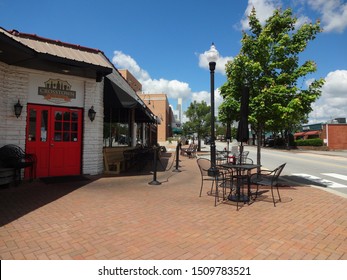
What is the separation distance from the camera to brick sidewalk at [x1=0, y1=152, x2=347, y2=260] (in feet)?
11.6

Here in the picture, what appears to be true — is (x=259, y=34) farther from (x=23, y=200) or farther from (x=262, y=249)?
(x=23, y=200)

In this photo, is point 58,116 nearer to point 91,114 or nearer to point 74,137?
point 74,137

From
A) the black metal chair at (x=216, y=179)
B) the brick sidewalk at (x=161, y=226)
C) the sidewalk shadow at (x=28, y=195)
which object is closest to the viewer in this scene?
the brick sidewalk at (x=161, y=226)

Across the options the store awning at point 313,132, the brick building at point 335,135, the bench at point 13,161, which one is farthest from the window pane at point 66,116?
the store awning at point 313,132

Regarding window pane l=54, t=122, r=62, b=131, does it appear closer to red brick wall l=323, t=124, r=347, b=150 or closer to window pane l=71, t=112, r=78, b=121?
window pane l=71, t=112, r=78, b=121

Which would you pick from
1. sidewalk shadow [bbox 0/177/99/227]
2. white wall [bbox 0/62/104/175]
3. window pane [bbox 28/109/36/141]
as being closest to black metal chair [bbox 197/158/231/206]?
sidewalk shadow [bbox 0/177/99/227]

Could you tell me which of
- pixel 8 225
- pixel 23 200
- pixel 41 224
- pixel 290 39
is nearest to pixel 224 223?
pixel 41 224

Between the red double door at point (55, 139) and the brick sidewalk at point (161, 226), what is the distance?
5.32ft

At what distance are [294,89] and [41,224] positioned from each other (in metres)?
7.43

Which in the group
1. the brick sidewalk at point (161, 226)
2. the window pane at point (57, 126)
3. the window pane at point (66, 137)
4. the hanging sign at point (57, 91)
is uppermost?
the hanging sign at point (57, 91)

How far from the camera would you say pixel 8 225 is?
14.4 ft

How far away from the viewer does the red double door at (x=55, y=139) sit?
27.9ft

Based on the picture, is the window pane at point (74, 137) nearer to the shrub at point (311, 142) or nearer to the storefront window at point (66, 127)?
the storefront window at point (66, 127)

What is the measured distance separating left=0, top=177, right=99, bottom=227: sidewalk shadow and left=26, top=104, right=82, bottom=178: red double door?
0.85 m
